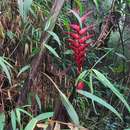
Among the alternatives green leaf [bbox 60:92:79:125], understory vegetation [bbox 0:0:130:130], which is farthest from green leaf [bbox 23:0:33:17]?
green leaf [bbox 60:92:79:125]

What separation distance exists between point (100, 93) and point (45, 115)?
80cm

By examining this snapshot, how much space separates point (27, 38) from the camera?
1521 millimetres

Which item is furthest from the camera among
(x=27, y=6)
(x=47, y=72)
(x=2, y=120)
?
(x=47, y=72)

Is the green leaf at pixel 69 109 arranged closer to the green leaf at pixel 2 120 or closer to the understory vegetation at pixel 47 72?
the understory vegetation at pixel 47 72

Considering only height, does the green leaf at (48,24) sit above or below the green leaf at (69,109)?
above

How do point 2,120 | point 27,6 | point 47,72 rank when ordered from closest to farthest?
point 27,6, point 2,120, point 47,72

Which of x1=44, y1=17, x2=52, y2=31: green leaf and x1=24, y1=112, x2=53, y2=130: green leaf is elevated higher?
x1=44, y1=17, x2=52, y2=31: green leaf

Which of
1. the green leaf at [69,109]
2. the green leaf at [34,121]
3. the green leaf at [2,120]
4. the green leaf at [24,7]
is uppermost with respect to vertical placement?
the green leaf at [24,7]

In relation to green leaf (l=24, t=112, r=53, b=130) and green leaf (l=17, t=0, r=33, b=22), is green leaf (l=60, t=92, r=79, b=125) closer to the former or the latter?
green leaf (l=24, t=112, r=53, b=130)

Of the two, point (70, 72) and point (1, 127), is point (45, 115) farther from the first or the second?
point (70, 72)

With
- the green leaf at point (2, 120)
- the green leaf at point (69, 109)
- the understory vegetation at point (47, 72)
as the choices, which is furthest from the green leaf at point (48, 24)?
the green leaf at point (2, 120)

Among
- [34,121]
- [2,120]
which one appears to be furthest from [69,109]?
[2,120]

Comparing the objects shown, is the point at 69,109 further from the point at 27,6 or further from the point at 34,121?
the point at 27,6

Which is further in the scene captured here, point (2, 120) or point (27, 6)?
point (2, 120)
